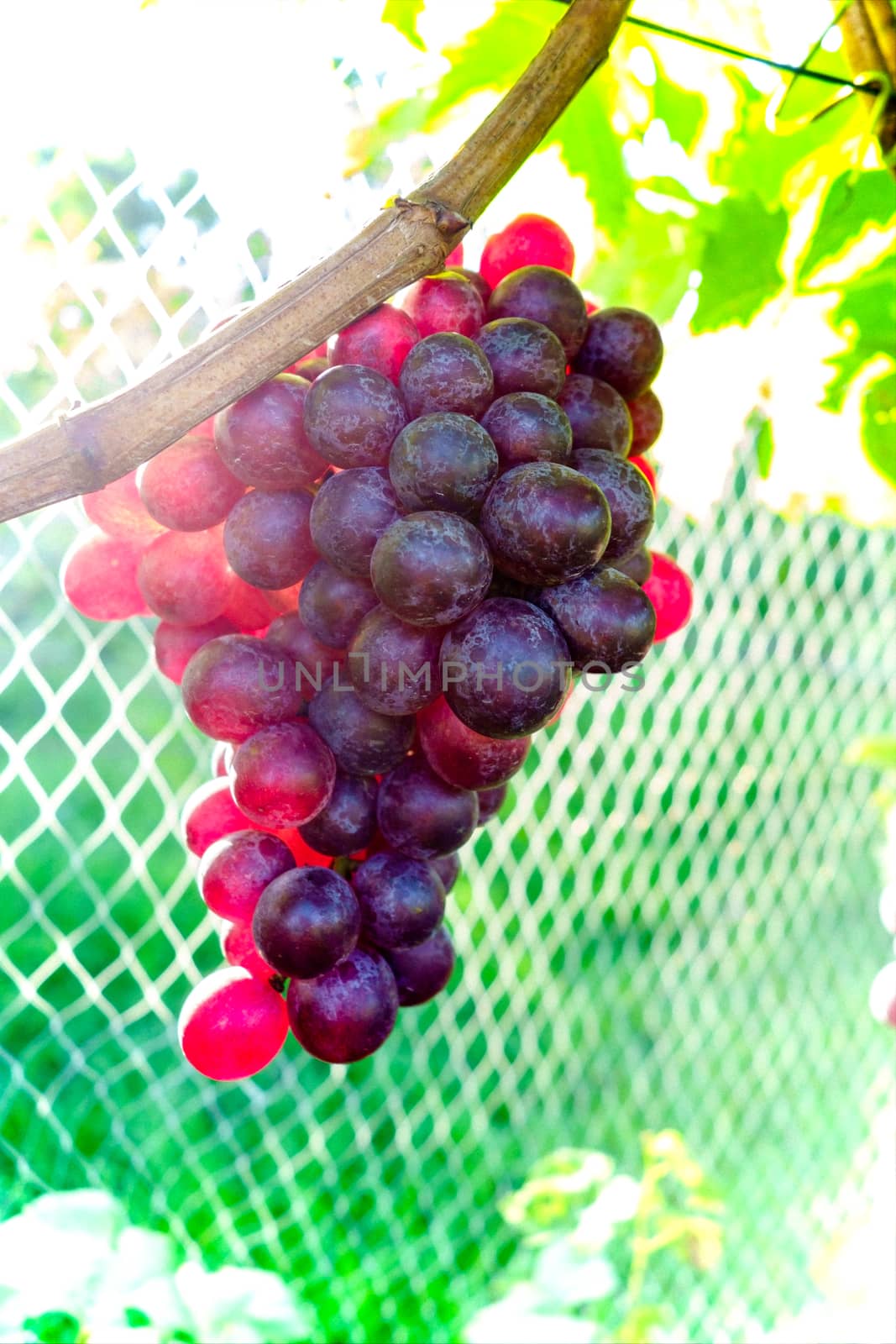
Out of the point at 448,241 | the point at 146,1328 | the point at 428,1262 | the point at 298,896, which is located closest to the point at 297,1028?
the point at 298,896

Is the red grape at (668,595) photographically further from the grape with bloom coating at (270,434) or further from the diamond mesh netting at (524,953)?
the diamond mesh netting at (524,953)

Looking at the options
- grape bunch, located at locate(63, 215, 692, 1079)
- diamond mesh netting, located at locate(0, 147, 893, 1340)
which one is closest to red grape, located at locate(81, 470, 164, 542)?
grape bunch, located at locate(63, 215, 692, 1079)

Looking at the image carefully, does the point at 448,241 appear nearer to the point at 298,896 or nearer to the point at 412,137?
the point at 298,896

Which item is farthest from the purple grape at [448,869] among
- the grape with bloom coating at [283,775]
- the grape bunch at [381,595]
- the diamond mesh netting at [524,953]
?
the diamond mesh netting at [524,953]

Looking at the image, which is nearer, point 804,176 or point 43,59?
point 804,176

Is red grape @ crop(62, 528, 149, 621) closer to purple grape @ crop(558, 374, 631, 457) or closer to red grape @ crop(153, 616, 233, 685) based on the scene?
red grape @ crop(153, 616, 233, 685)

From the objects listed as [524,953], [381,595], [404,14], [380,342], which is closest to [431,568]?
[381,595]
